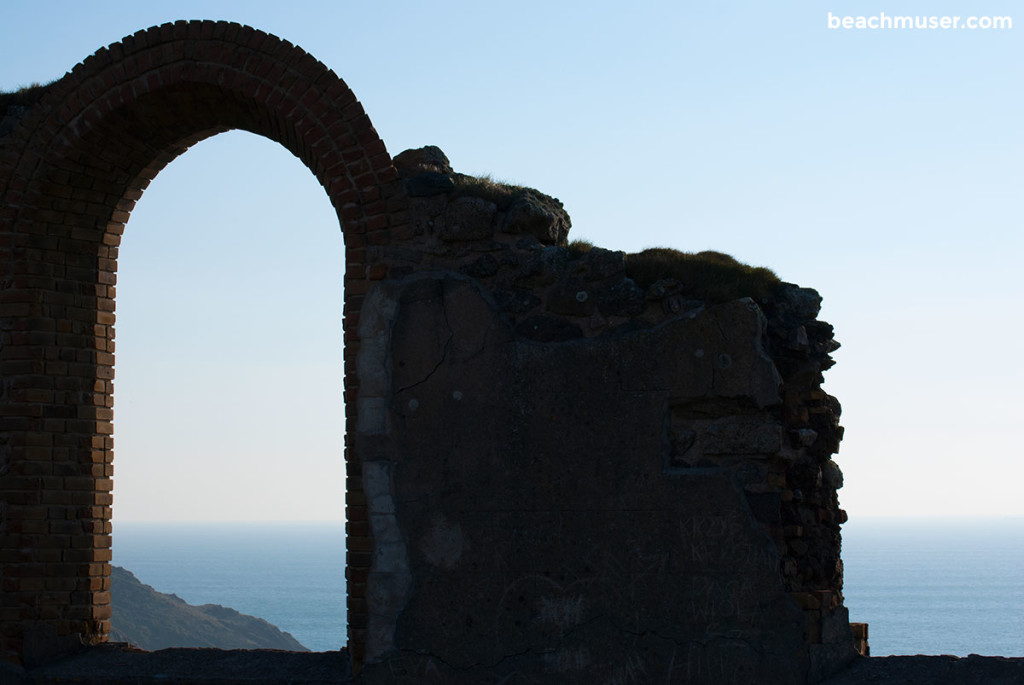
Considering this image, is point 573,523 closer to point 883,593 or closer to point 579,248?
point 579,248

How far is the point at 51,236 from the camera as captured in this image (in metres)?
6.52

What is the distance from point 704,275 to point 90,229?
3707mm

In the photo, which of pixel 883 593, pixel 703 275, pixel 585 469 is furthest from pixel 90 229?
pixel 883 593

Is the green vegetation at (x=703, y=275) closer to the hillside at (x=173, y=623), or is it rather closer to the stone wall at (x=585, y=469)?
the stone wall at (x=585, y=469)

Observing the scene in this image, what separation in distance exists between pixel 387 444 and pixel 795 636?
2.17 metres

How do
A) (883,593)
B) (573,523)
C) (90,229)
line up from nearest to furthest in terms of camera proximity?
(573,523) → (90,229) → (883,593)

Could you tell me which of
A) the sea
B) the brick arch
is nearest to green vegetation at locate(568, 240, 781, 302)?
the brick arch

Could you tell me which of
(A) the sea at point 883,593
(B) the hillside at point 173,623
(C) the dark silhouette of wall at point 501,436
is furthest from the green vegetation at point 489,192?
(B) the hillside at point 173,623

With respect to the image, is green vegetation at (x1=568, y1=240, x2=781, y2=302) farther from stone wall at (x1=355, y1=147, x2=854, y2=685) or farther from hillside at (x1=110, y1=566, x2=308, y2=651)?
hillside at (x1=110, y1=566, x2=308, y2=651)

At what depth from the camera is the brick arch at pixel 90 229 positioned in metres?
5.94

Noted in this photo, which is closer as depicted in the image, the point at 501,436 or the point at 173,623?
the point at 501,436

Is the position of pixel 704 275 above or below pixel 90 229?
below

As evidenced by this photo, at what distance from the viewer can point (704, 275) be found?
540 centimetres

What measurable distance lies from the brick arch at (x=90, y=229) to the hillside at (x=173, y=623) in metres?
21.9
